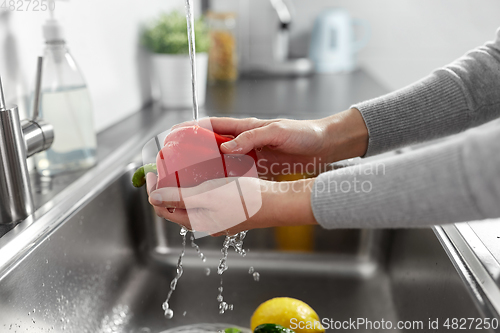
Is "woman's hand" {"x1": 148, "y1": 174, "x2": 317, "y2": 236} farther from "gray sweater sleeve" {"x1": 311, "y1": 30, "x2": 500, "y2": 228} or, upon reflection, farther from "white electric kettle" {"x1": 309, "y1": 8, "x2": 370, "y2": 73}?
"white electric kettle" {"x1": 309, "y1": 8, "x2": 370, "y2": 73}

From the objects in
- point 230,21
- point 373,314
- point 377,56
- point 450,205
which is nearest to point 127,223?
point 373,314

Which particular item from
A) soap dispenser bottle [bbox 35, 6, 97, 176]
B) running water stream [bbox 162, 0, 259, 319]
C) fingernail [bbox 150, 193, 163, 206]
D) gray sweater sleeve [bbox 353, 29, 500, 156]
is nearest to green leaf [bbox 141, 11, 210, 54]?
soap dispenser bottle [bbox 35, 6, 97, 176]

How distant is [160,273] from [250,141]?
0.38 metres

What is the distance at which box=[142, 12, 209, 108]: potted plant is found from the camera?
122 centimetres

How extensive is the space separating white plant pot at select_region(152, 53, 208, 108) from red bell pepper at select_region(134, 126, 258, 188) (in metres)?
0.68

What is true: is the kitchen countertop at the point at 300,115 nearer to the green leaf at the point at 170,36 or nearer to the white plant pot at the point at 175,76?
the white plant pot at the point at 175,76

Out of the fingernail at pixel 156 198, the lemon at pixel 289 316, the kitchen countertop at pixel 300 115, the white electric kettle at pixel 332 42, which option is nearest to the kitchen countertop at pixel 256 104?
the kitchen countertop at pixel 300 115

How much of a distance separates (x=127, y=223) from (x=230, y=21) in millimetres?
1166

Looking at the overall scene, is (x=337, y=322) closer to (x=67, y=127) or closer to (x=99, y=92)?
(x=67, y=127)

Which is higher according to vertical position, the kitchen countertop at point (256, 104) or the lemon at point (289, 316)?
the kitchen countertop at point (256, 104)

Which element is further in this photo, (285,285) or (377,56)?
(377,56)

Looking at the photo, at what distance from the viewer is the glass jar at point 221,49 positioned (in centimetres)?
169

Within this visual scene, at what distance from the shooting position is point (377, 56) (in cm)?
215

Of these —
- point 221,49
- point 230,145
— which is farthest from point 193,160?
point 221,49
